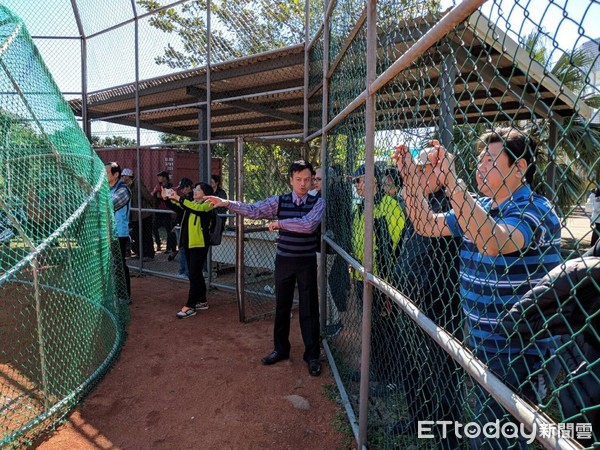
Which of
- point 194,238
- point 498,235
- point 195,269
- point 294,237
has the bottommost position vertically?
point 195,269

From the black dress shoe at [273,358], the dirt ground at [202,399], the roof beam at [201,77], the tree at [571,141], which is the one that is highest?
the roof beam at [201,77]

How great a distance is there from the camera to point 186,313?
17.5 ft

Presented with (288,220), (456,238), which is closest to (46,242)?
(288,220)

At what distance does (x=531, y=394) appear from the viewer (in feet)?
5.55

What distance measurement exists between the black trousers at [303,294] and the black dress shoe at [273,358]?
256 mm

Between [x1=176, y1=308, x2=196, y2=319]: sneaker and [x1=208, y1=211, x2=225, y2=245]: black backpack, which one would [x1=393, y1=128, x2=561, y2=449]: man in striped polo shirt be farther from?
[x1=176, y1=308, x2=196, y2=319]: sneaker

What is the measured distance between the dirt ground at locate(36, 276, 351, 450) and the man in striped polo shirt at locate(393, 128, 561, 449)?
64.0 inches

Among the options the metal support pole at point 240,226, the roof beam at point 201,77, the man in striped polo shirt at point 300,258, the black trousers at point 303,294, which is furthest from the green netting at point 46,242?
the roof beam at point 201,77

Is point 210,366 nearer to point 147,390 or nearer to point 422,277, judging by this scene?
point 147,390

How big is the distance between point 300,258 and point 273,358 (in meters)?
1.03

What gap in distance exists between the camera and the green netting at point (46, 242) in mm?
3000

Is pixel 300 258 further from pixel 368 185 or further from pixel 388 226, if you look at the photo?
pixel 368 185

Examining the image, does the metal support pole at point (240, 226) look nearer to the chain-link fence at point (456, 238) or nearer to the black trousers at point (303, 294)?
the black trousers at point (303, 294)

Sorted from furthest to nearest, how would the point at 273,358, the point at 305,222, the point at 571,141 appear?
1. the point at 273,358
2. the point at 305,222
3. the point at 571,141
